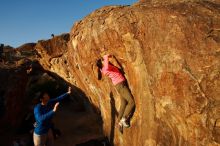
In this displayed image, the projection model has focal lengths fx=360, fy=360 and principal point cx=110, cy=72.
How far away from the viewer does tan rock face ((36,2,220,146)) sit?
6.75m

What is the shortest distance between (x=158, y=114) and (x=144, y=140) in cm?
89

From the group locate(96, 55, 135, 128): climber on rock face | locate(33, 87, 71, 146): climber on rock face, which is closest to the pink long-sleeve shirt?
locate(96, 55, 135, 128): climber on rock face

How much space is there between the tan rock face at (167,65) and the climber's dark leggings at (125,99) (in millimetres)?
139

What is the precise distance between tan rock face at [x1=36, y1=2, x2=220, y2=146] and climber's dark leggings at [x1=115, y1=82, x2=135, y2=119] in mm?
139

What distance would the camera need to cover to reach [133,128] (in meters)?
8.59

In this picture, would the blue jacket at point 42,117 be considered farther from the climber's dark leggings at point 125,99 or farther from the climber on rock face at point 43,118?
the climber's dark leggings at point 125,99

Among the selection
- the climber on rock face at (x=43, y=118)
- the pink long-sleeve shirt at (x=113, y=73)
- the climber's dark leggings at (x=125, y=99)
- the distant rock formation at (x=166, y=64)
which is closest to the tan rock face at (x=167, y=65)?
the distant rock formation at (x=166, y=64)

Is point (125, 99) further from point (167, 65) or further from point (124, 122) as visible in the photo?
point (167, 65)

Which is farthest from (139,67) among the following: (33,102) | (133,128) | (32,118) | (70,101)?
(70,101)

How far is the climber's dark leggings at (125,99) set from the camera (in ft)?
27.2

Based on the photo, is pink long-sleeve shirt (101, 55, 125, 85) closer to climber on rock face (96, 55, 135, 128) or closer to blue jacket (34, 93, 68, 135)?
climber on rock face (96, 55, 135, 128)

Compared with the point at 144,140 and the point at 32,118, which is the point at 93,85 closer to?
the point at 144,140

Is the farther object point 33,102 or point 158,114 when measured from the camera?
point 33,102

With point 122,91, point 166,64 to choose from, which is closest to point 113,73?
point 122,91
